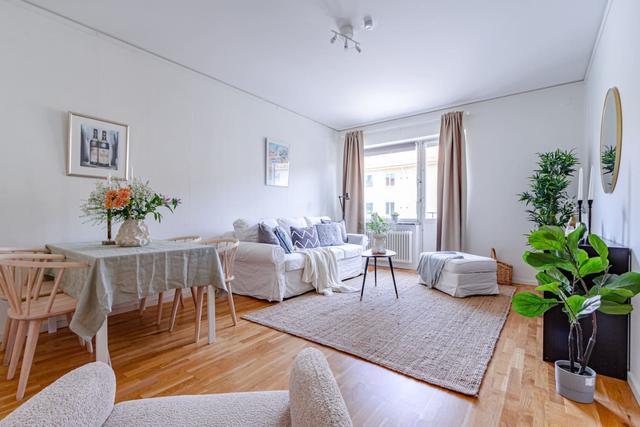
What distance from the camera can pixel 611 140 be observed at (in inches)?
91.7

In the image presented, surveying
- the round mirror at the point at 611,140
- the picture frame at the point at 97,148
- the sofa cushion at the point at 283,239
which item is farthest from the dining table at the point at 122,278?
the round mirror at the point at 611,140

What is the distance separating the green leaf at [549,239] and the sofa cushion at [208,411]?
1.62 meters

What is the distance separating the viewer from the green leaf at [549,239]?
1672 mm

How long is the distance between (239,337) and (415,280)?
109 inches

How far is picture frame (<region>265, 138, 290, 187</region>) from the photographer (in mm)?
4562

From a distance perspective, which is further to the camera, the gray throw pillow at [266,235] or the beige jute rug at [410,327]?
the gray throw pillow at [266,235]

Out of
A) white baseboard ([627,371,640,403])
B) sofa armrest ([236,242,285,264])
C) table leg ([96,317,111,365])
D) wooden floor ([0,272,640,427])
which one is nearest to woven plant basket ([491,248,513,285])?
wooden floor ([0,272,640,427])

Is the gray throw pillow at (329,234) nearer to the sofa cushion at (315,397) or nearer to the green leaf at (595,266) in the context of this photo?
the green leaf at (595,266)

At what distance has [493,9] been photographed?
8.25 ft

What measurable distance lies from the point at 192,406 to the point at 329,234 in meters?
3.75

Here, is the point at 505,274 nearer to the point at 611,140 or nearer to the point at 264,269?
the point at 611,140

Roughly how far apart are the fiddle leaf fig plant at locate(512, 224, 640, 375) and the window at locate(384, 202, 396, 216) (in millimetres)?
3698

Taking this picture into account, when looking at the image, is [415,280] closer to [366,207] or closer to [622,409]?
[366,207]

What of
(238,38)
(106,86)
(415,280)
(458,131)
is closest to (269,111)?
(238,38)
